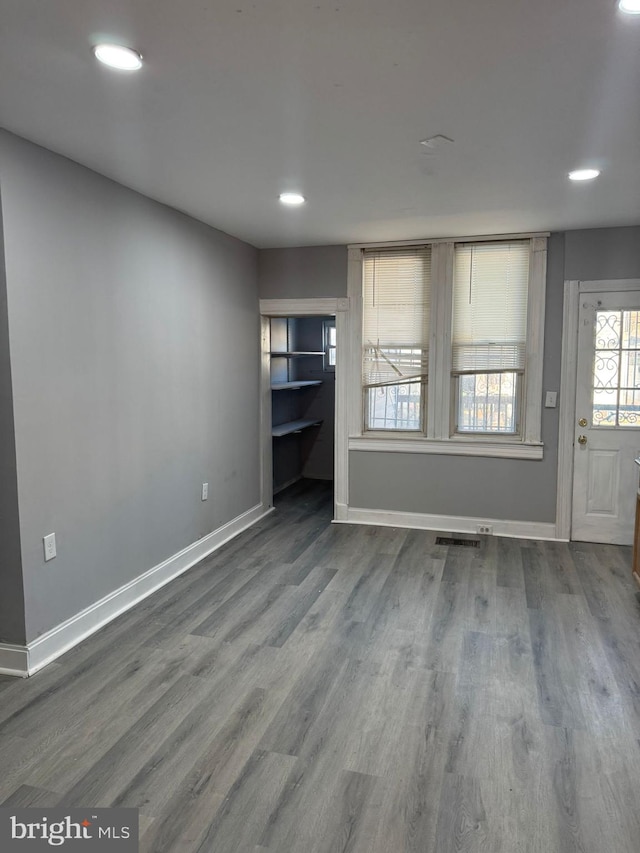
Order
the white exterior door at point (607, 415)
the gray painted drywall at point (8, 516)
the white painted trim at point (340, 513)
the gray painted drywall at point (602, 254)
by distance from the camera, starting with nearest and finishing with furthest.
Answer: the gray painted drywall at point (8, 516)
the gray painted drywall at point (602, 254)
the white exterior door at point (607, 415)
the white painted trim at point (340, 513)

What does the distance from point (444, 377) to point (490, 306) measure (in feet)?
2.20

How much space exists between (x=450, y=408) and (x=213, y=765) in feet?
11.1

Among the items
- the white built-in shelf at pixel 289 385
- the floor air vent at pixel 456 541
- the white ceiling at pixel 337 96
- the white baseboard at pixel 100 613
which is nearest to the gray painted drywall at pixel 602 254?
the white ceiling at pixel 337 96

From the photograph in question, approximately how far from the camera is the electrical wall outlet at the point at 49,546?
2.74 m

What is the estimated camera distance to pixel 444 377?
4738 millimetres

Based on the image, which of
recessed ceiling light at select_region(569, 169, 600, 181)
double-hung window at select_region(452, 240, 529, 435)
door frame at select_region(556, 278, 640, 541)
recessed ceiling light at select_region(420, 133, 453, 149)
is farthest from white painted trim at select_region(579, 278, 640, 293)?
recessed ceiling light at select_region(420, 133, 453, 149)

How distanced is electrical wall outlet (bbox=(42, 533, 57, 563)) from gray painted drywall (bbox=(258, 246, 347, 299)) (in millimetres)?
2995

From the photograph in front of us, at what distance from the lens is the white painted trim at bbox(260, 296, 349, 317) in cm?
493

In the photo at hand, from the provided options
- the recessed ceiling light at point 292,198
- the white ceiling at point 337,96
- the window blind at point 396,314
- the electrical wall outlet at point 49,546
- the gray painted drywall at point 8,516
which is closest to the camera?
the white ceiling at point 337,96

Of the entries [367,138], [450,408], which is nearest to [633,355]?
[450,408]

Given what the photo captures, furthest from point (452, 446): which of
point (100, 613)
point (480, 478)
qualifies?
point (100, 613)

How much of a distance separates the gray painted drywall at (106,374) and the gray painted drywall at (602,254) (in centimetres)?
266

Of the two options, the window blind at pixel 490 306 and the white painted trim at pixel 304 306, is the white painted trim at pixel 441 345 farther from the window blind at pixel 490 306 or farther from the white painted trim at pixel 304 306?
the white painted trim at pixel 304 306

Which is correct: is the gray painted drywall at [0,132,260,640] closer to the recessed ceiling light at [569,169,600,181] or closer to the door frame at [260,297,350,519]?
the door frame at [260,297,350,519]
